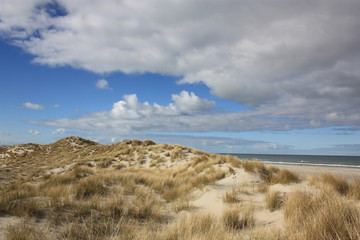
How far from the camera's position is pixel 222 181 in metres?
10.3

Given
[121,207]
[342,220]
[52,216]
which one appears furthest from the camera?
[121,207]

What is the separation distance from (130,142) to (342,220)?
27.9m

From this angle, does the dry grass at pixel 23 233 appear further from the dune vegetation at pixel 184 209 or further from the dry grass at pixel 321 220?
the dry grass at pixel 321 220

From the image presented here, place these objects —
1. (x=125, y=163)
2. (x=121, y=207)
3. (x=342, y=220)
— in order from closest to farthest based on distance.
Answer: (x=342, y=220), (x=121, y=207), (x=125, y=163)

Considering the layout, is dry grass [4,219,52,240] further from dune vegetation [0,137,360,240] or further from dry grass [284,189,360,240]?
dry grass [284,189,360,240]

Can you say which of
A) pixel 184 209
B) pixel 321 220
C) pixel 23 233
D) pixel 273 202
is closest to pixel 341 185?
pixel 273 202

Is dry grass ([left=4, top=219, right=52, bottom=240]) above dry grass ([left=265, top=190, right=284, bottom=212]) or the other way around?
the other way around

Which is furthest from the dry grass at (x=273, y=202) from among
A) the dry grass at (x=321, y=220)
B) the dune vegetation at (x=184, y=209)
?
the dry grass at (x=321, y=220)

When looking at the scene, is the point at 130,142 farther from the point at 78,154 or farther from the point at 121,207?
the point at 121,207

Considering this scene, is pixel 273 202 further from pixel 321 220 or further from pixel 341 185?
pixel 341 185

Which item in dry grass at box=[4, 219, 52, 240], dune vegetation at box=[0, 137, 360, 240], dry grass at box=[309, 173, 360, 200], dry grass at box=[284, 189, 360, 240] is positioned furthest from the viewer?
dry grass at box=[309, 173, 360, 200]

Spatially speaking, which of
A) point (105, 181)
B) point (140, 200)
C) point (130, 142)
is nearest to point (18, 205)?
point (140, 200)

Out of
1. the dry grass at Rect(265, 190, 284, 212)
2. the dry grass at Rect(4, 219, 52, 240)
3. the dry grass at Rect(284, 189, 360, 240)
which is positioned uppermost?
the dry grass at Rect(284, 189, 360, 240)

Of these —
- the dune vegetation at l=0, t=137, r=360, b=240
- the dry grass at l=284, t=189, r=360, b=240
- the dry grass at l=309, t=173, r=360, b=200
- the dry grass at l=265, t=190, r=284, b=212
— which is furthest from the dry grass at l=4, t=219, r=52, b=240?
the dry grass at l=309, t=173, r=360, b=200
